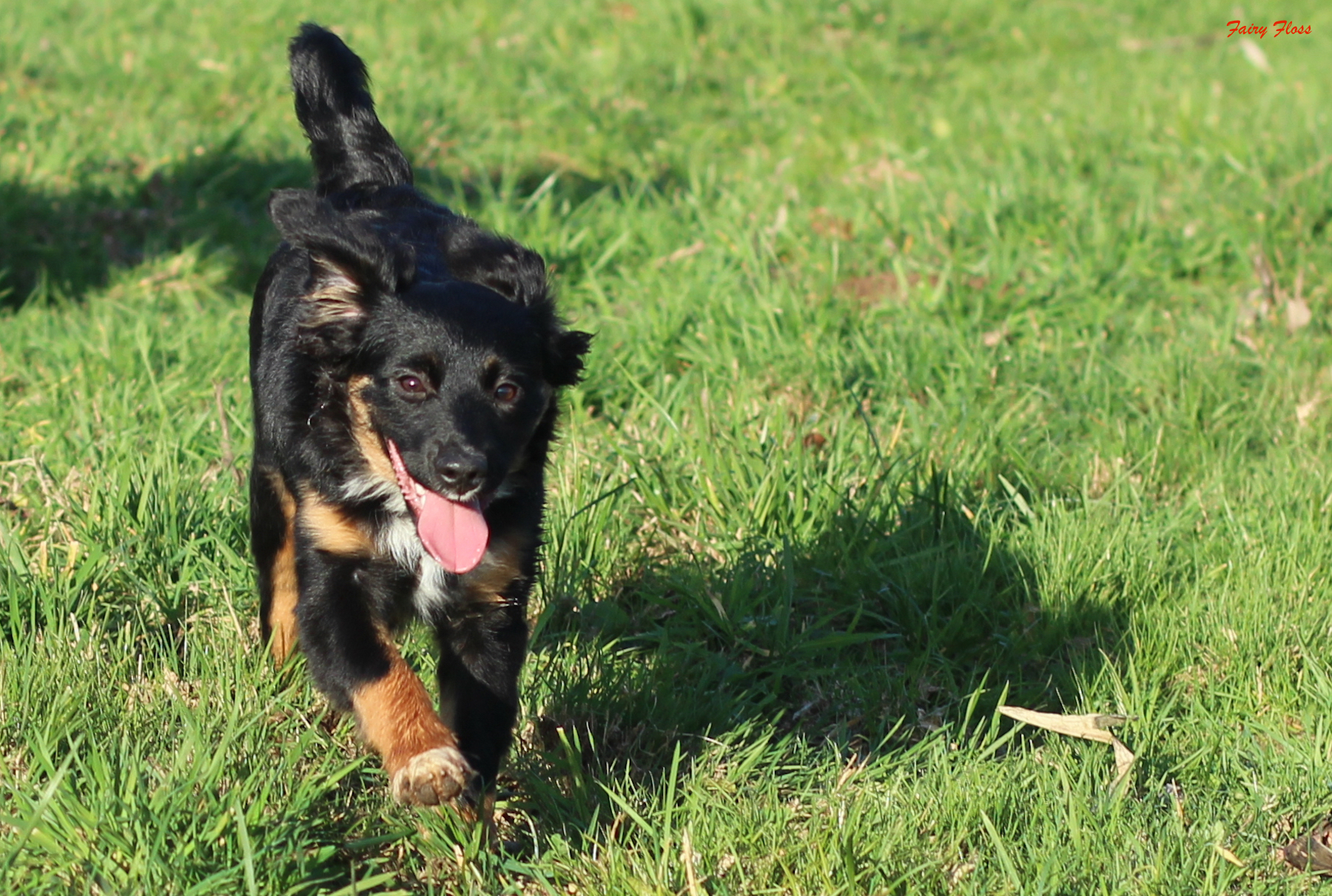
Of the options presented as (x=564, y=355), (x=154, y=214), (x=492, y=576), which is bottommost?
(x=154, y=214)

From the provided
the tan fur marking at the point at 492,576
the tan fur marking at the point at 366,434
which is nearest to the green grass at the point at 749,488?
the tan fur marking at the point at 492,576

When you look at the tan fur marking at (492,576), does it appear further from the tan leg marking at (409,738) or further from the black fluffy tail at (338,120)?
the black fluffy tail at (338,120)

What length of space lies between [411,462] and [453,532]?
0.52 feet

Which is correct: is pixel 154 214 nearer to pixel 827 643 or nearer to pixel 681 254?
pixel 681 254

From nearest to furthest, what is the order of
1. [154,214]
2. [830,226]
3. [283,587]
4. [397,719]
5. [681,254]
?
[397,719] < [283,587] < [681,254] < [154,214] < [830,226]

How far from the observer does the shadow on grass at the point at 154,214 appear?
536cm

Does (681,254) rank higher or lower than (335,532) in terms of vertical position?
lower

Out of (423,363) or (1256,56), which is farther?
(1256,56)

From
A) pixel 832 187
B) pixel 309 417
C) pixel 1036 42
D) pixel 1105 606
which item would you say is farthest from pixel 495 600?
pixel 1036 42

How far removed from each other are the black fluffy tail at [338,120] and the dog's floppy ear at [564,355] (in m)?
0.98

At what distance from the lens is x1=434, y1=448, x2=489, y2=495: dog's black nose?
2588 millimetres

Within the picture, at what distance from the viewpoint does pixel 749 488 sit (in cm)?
A: 379

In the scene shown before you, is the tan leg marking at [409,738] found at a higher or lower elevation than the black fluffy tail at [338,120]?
lower

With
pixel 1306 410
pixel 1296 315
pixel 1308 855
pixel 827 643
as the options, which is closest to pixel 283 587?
pixel 827 643
